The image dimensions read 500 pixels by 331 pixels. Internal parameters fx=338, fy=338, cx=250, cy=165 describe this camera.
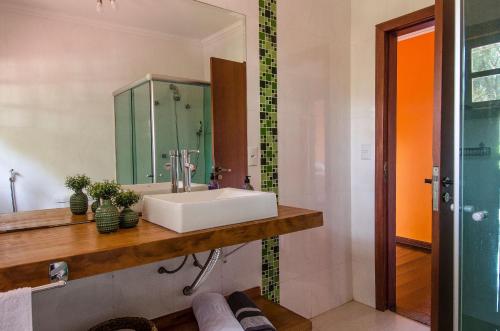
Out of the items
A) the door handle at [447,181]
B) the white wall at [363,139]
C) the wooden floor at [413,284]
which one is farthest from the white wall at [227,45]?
the wooden floor at [413,284]

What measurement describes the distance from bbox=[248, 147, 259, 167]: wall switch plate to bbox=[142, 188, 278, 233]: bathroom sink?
0.58m

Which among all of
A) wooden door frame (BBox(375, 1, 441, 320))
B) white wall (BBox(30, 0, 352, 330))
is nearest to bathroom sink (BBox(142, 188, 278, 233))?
white wall (BBox(30, 0, 352, 330))

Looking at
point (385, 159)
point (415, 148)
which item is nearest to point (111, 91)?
point (385, 159)

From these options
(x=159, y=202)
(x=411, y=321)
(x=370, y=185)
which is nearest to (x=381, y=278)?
(x=411, y=321)

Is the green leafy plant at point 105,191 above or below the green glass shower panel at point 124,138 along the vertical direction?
below

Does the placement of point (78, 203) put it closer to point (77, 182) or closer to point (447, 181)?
point (77, 182)

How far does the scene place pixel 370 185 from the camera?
8.18 feet

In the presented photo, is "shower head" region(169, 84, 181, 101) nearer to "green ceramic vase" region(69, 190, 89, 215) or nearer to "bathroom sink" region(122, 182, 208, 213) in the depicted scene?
"bathroom sink" region(122, 182, 208, 213)

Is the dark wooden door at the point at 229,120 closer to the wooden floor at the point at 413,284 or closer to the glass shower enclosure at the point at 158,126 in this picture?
the glass shower enclosure at the point at 158,126

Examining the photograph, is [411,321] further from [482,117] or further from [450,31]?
[450,31]

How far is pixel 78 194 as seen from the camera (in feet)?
4.84

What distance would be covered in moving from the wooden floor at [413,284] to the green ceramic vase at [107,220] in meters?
2.17

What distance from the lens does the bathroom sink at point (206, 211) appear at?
1198 mm

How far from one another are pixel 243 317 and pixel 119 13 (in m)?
1.52
